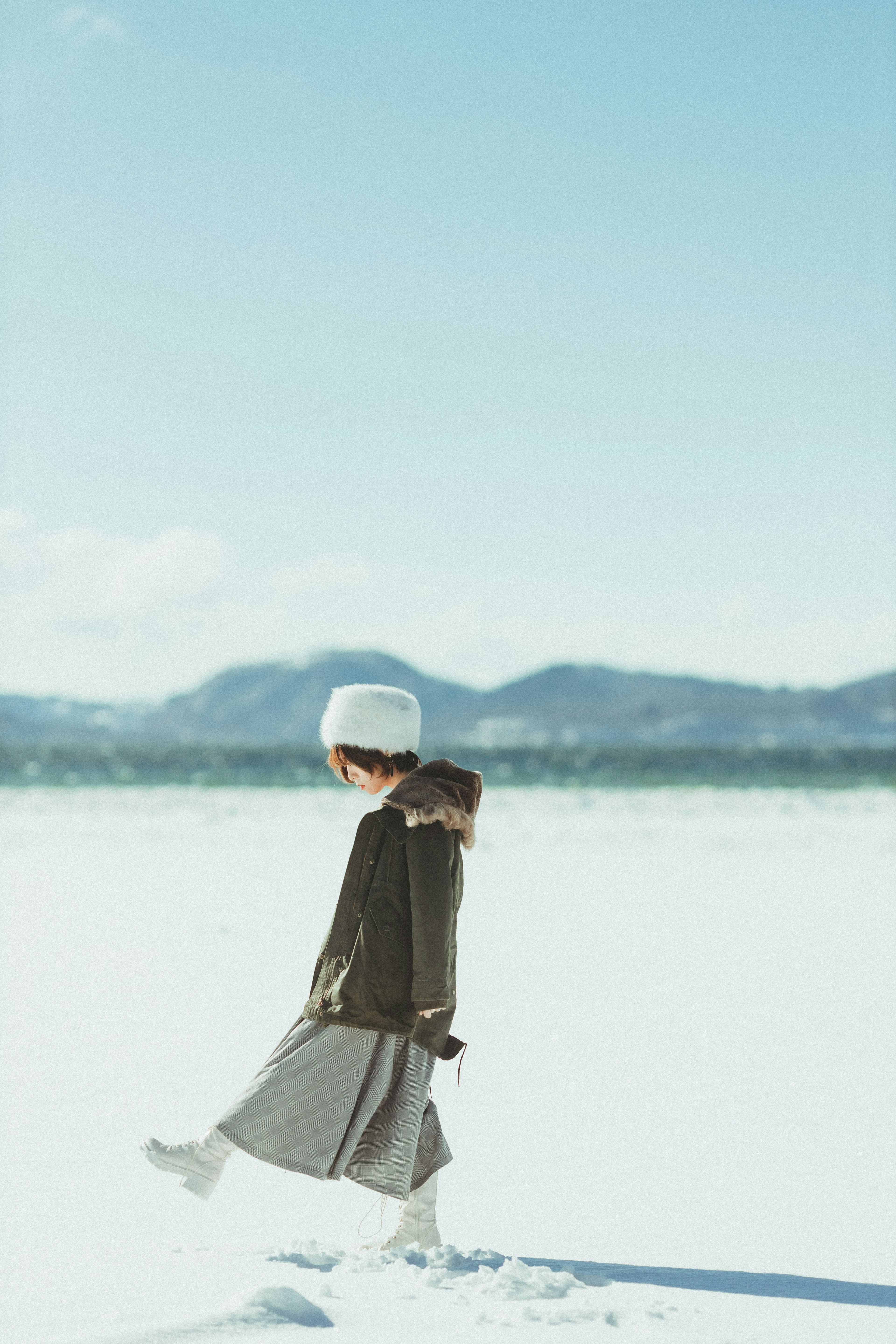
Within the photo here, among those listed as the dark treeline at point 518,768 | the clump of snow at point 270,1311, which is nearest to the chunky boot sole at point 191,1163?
the clump of snow at point 270,1311

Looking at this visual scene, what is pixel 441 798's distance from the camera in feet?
10.0

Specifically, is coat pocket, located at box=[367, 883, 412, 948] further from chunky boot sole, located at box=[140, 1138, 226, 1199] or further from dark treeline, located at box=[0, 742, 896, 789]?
dark treeline, located at box=[0, 742, 896, 789]

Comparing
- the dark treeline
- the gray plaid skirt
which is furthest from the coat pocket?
the dark treeline

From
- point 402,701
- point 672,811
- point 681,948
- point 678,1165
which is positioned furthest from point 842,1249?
point 672,811

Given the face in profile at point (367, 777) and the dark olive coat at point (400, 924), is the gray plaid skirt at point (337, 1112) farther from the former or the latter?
the face in profile at point (367, 777)

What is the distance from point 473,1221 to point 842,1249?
1.02m

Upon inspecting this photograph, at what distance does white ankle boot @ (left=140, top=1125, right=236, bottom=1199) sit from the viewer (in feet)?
10.1

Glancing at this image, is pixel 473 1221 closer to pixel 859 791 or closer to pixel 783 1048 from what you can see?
pixel 783 1048

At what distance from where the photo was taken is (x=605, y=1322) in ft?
8.90

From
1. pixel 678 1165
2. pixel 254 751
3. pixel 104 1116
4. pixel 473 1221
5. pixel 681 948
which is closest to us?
pixel 473 1221

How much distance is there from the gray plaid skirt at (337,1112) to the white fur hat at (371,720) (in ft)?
2.39

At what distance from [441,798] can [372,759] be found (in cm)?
31

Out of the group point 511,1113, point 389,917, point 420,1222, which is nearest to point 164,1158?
point 420,1222

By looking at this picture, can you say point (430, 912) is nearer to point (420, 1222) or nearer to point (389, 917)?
point (389, 917)
